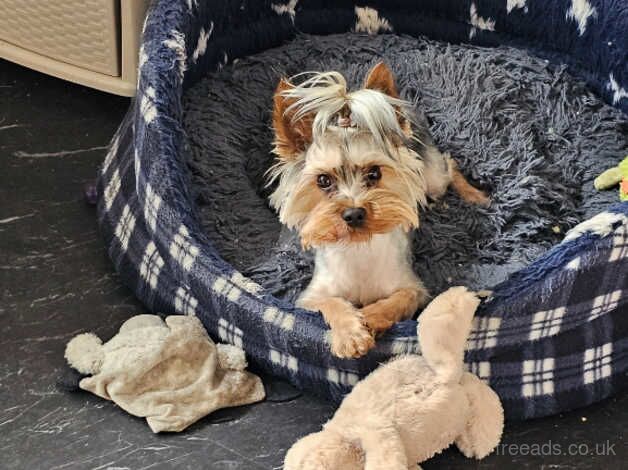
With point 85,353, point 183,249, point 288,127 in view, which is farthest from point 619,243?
point 85,353

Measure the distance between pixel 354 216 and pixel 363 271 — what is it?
259 mm

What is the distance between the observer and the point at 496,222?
2441mm

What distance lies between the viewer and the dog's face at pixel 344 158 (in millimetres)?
1889

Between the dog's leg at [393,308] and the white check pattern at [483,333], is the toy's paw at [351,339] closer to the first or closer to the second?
the dog's leg at [393,308]

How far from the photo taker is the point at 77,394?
2.16 meters

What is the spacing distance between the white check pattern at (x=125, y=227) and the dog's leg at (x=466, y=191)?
0.91 metres

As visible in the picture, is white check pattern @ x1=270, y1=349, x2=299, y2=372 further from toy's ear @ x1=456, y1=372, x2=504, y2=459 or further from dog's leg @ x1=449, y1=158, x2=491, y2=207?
dog's leg @ x1=449, y1=158, x2=491, y2=207

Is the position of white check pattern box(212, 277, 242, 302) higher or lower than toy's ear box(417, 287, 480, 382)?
lower

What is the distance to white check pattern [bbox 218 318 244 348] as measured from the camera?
2.15 metres

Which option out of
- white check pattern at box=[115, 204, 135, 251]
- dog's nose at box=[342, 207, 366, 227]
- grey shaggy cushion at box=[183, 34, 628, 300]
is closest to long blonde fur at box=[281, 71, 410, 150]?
dog's nose at box=[342, 207, 366, 227]

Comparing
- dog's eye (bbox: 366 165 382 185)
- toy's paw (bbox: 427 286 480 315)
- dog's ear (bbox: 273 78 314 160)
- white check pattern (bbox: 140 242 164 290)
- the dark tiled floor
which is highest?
dog's ear (bbox: 273 78 314 160)

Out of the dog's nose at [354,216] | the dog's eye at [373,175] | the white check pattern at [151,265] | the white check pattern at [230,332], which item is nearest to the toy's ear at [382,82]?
the dog's eye at [373,175]

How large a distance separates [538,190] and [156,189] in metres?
1.03

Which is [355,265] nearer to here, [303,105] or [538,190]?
[303,105]
